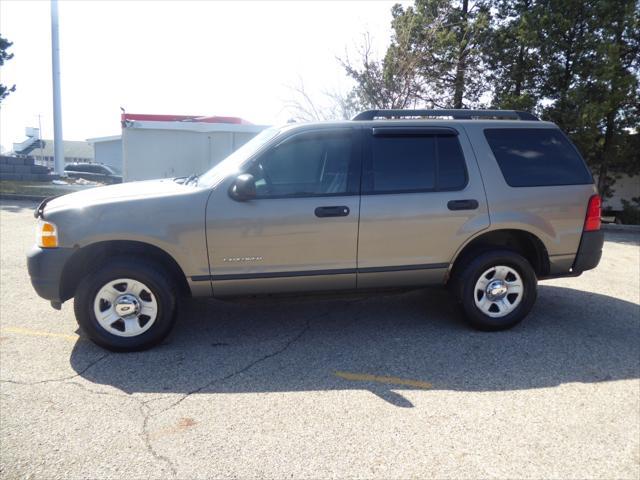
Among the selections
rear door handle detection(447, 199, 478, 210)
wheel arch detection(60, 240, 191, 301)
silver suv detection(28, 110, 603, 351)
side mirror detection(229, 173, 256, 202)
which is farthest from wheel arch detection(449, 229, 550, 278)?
wheel arch detection(60, 240, 191, 301)

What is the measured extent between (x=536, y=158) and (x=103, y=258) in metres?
4.03

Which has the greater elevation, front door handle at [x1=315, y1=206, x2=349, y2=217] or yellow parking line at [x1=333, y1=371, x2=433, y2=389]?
front door handle at [x1=315, y1=206, x2=349, y2=217]

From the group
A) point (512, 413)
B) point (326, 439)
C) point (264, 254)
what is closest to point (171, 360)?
point (264, 254)

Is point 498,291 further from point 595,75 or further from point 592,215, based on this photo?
point 595,75

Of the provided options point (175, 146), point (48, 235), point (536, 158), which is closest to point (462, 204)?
point (536, 158)

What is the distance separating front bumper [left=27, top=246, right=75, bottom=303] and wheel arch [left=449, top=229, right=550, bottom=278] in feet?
10.8

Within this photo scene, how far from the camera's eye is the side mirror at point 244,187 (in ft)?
11.4

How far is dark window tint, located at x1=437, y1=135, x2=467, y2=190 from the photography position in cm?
396

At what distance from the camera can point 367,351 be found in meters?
3.68

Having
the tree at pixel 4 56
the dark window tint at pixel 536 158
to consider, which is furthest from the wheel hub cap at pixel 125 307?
the tree at pixel 4 56

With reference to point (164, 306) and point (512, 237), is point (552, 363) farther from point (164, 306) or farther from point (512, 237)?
point (164, 306)

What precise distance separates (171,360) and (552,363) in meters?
3.06

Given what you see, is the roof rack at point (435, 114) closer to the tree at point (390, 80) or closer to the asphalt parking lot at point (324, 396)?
the asphalt parking lot at point (324, 396)

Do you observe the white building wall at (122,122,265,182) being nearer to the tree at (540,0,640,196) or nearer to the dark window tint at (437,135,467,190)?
the tree at (540,0,640,196)
